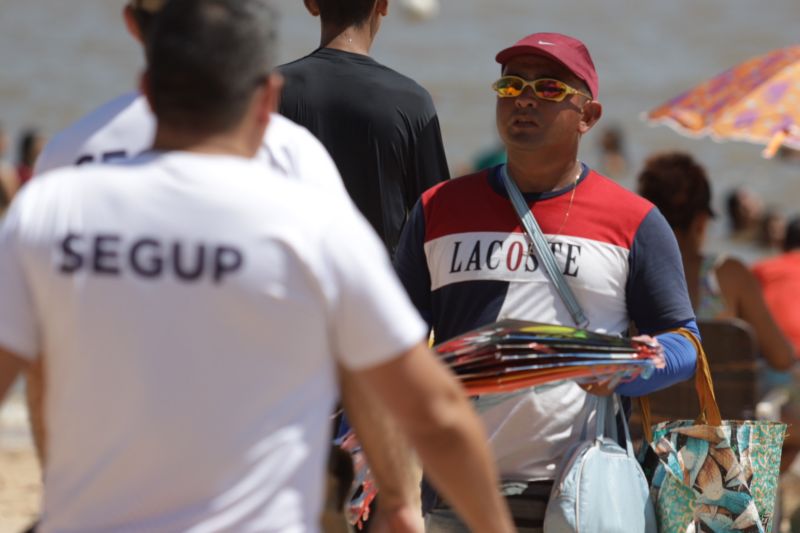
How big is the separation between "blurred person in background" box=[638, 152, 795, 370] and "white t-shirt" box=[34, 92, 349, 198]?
3.13 meters

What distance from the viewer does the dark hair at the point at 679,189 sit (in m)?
5.79

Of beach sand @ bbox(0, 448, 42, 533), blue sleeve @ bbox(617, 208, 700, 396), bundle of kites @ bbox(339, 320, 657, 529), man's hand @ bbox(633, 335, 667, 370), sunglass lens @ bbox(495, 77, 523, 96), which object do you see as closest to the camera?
bundle of kites @ bbox(339, 320, 657, 529)

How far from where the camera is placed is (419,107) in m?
3.99

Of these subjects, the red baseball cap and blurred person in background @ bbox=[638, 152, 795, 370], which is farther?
blurred person in background @ bbox=[638, 152, 795, 370]

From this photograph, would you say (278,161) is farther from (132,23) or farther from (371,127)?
(371,127)

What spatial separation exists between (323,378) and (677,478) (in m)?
1.53

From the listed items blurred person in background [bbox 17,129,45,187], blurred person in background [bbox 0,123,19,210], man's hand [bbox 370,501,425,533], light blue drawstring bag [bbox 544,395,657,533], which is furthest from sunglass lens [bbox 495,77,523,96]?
blurred person in background [bbox 17,129,45,187]

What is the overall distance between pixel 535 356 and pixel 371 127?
99 cm

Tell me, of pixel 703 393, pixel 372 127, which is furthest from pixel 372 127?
pixel 703 393

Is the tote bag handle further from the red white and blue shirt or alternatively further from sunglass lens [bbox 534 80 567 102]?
sunglass lens [bbox 534 80 567 102]

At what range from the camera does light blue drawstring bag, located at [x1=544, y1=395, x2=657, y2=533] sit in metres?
3.30

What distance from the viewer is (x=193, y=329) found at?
2068 mm

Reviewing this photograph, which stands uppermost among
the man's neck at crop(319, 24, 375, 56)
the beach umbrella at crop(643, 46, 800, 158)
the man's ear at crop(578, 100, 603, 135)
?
→ the man's neck at crop(319, 24, 375, 56)

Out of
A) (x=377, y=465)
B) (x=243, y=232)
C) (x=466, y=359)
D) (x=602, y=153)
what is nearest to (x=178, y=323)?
(x=243, y=232)
